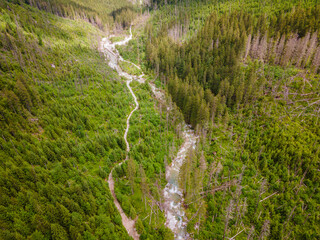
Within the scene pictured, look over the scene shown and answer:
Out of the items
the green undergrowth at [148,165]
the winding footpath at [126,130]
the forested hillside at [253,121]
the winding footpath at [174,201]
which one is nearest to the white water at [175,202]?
the winding footpath at [174,201]

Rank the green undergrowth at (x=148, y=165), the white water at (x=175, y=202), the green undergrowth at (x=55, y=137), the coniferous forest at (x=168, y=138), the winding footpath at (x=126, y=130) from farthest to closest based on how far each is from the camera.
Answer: the white water at (x=175, y=202) < the green undergrowth at (x=148, y=165) < the winding footpath at (x=126, y=130) < the coniferous forest at (x=168, y=138) < the green undergrowth at (x=55, y=137)

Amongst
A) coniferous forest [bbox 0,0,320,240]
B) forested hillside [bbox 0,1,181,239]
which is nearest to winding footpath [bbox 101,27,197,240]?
coniferous forest [bbox 0,0,320,240]

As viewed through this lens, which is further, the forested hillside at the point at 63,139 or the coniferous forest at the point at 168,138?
the coniferous forest at the point at 168,138

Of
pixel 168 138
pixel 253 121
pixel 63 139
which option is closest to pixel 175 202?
pixel 168 138

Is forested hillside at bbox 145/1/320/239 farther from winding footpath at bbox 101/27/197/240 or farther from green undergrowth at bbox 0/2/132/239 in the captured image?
green undergrowth at bbox 0/2/132/239

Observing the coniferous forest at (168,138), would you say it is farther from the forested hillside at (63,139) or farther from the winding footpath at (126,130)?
the winding footpath at (126,130)

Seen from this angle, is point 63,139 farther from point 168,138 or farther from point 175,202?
point 175,202

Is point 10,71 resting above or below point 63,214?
above

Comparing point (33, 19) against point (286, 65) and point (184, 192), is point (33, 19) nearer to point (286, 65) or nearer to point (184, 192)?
point (184, 192)

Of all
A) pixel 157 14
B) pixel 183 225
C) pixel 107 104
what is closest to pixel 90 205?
pixel 183 225
